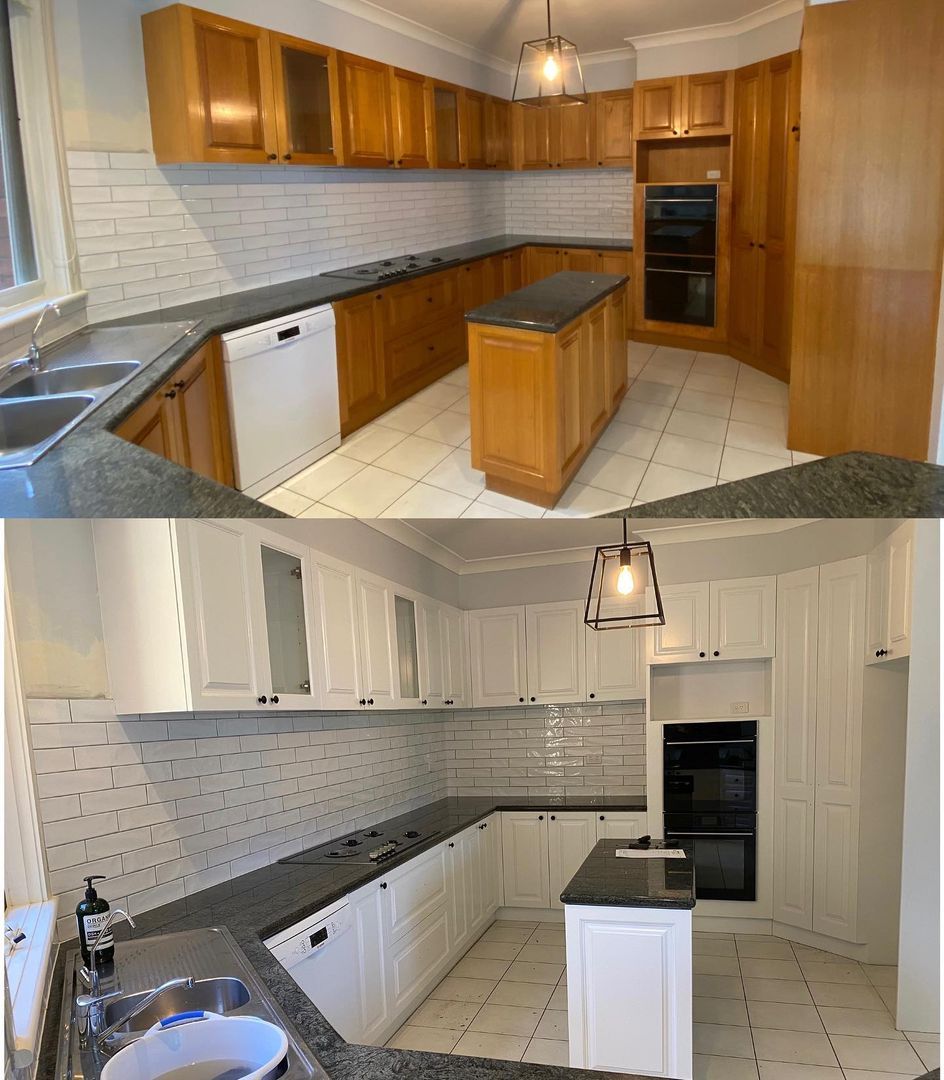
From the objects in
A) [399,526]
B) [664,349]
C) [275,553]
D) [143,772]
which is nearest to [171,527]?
[275,553]

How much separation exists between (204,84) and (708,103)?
3183mm

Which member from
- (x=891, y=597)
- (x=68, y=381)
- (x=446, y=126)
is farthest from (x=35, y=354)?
(x=446, y=126)

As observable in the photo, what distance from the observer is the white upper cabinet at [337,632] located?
2129 millimetres

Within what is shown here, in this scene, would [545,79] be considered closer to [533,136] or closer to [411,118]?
[411,118]

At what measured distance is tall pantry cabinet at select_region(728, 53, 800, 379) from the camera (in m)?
4.44

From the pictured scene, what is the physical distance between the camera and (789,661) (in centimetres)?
225

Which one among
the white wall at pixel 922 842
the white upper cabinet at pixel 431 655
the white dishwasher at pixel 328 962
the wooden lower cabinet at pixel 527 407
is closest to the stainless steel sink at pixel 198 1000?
the white dishwasher at pixel 328 962

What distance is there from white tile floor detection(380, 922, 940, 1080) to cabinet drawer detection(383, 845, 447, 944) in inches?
7.4

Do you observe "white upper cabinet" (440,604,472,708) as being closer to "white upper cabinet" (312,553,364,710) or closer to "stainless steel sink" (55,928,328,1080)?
"white upper cabinet" (312,553,364,710)

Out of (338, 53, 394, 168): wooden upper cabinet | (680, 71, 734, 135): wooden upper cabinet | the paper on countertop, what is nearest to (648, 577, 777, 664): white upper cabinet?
the paper on countertop

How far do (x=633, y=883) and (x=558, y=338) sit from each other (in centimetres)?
185

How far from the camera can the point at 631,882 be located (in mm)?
2184

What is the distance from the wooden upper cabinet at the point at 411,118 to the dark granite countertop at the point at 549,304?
1144mm

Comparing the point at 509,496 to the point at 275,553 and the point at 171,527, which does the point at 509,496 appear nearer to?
the point at 275,553
